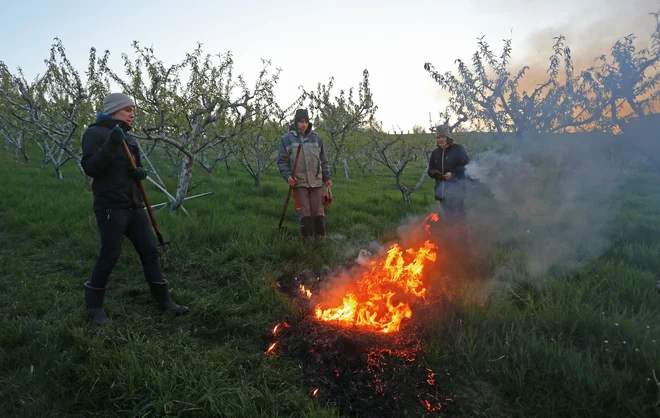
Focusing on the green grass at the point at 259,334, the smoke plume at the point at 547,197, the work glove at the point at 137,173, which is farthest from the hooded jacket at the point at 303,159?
the smoke plume at the point at 547,197

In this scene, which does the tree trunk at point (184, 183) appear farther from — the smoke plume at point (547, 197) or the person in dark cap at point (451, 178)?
the smoke plume at point (547, 197)

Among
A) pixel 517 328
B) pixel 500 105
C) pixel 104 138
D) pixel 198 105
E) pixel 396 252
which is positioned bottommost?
pixel 517 328

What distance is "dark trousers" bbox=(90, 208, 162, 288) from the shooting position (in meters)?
3.46

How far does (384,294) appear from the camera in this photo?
13.3 feet

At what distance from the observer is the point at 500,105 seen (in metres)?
7.10

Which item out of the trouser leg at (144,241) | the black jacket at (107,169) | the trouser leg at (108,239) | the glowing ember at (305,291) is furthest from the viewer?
the glowing ember at (305,291)

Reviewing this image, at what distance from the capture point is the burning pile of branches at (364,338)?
268 cm

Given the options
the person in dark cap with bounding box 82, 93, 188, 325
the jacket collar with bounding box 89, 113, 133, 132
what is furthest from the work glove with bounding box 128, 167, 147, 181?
the jacket collar with bounding box 89, 113, 133, 132

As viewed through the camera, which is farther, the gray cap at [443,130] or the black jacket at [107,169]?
the gray cap at [443,130]

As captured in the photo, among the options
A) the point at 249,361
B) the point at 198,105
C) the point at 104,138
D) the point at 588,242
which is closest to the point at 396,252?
the point at 249,361

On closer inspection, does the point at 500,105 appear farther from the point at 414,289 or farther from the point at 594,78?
the point at 414,289

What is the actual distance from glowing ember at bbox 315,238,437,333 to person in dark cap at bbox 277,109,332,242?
4.64ft

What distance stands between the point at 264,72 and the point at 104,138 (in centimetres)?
610

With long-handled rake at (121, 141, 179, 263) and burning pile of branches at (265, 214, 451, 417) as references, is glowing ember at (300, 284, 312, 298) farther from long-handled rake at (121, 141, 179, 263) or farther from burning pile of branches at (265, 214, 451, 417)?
long-handled rake at (121, 141, 179, 263)
